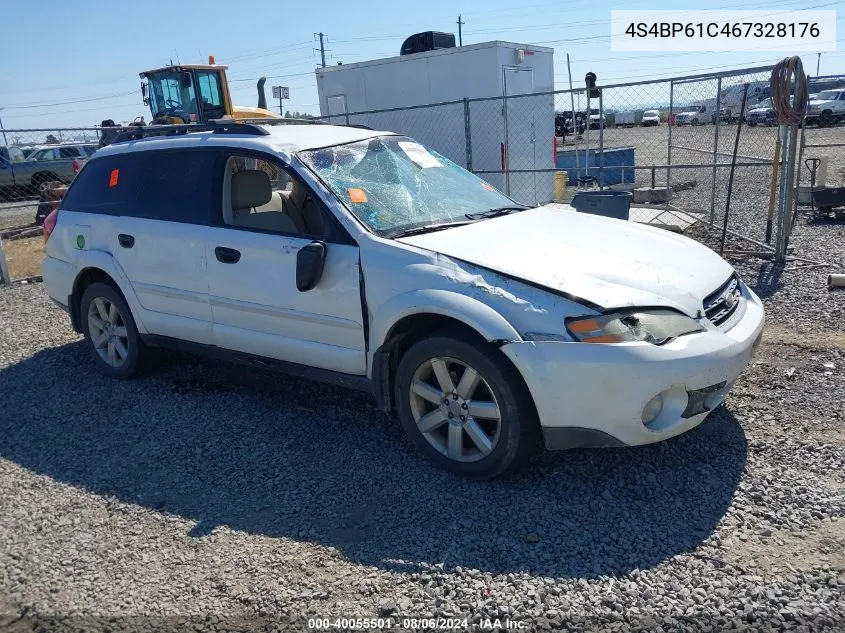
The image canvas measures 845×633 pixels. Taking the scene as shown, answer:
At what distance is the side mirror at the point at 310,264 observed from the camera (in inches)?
154

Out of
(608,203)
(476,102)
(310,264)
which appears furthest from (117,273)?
(476,102)

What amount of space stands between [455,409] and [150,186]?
2.90 meters

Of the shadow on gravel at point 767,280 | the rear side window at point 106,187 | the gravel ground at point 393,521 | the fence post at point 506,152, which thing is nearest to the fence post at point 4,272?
the rear side window at point 106,187

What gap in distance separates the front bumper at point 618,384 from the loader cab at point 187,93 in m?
14.7

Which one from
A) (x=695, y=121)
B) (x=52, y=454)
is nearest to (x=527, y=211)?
(x=52, y=454)

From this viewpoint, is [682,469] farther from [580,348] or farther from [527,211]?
[527,211]

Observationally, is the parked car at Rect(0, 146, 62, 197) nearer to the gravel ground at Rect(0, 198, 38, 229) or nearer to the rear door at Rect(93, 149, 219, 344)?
the gravel ground at Rect(0, 198, 38, 229)

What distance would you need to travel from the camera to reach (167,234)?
15.8 ft

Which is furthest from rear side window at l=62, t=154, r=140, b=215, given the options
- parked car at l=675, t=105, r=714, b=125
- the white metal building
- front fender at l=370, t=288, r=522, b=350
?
parked car at l=675, t=105, r=714, b=125

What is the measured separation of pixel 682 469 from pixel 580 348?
1.02 meters

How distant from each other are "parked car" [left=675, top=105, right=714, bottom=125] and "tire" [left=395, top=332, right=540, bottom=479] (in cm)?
893

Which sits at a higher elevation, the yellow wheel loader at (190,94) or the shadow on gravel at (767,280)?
the yellow wheel loader at (190,94)

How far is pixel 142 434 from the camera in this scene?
4582mm

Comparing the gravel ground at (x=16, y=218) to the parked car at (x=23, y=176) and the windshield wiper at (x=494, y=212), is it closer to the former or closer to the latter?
the parked car at (x=23, y=176)
